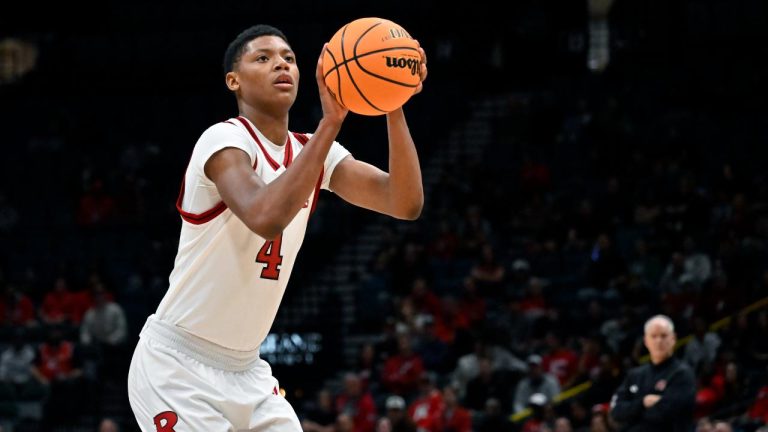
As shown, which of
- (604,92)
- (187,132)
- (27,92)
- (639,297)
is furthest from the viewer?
(27,92)

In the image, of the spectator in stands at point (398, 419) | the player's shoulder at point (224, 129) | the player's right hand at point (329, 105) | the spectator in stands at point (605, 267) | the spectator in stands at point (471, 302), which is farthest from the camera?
the spectator in stands at point (471, 302)

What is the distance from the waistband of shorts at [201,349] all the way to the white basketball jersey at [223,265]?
0.03 metres

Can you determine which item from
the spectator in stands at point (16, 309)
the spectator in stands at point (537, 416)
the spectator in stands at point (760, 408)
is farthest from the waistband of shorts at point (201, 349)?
the spectator in stands at point (16, 309)

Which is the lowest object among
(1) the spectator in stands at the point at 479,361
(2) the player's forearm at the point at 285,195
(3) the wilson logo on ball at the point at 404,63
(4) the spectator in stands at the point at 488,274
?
(1) the spectator in stands at the point at 479,361

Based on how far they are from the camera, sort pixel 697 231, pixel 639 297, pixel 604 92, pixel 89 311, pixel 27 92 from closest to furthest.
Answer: pixel 639 297 → pixel 697 231 → pixel 89 311 → pixel 604 92 → pixel 27 92

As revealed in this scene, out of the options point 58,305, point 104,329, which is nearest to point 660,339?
point 104,329

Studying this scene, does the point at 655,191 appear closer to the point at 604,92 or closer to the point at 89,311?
the point at 604,92

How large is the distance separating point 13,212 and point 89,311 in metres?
4.69

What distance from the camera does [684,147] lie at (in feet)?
57.9

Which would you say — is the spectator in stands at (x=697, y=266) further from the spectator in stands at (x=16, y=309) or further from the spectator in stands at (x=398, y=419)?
the spectator in stands at (x=16, y=309)

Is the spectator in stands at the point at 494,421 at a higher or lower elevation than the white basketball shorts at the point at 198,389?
lower

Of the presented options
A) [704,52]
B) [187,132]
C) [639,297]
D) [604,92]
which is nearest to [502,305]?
[639,297]

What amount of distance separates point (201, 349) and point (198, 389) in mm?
170

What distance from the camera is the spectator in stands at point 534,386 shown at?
544 inches
